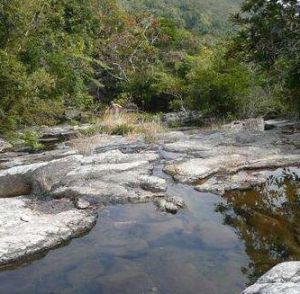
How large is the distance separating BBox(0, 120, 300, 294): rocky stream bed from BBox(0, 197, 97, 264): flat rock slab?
11 mm

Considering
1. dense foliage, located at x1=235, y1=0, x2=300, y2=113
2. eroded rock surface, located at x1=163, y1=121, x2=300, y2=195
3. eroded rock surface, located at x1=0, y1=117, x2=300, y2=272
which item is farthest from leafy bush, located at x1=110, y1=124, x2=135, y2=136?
dense foliage, located at x1=235, y1=0, x2=300, y2=113

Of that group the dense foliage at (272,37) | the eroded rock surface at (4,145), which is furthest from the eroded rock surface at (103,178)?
the eroded rock surface at (4,145)

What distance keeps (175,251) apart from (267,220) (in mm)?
1462

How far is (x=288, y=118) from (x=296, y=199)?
10.2 meters

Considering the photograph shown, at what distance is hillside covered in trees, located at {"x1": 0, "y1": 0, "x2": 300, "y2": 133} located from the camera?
32.9 feet

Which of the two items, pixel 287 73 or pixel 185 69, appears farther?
pixel 185 69

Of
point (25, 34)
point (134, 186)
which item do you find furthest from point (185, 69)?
point (134, 186)

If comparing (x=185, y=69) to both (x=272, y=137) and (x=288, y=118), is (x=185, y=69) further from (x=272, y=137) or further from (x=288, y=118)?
(x=272, y=137)

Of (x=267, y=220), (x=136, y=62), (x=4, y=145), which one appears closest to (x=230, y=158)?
(x=267, y=220)

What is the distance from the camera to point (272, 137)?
11289 millimetres

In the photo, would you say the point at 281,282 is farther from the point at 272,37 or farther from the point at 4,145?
the point at 4,145

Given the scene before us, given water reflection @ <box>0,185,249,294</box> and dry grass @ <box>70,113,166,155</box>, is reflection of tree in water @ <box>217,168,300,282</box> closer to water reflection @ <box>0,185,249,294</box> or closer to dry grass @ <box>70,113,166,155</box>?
water reflection @ <box>0,185,249,294</box>

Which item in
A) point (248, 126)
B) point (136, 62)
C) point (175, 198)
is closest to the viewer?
point (175, 198)

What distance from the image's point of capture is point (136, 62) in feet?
84.7
